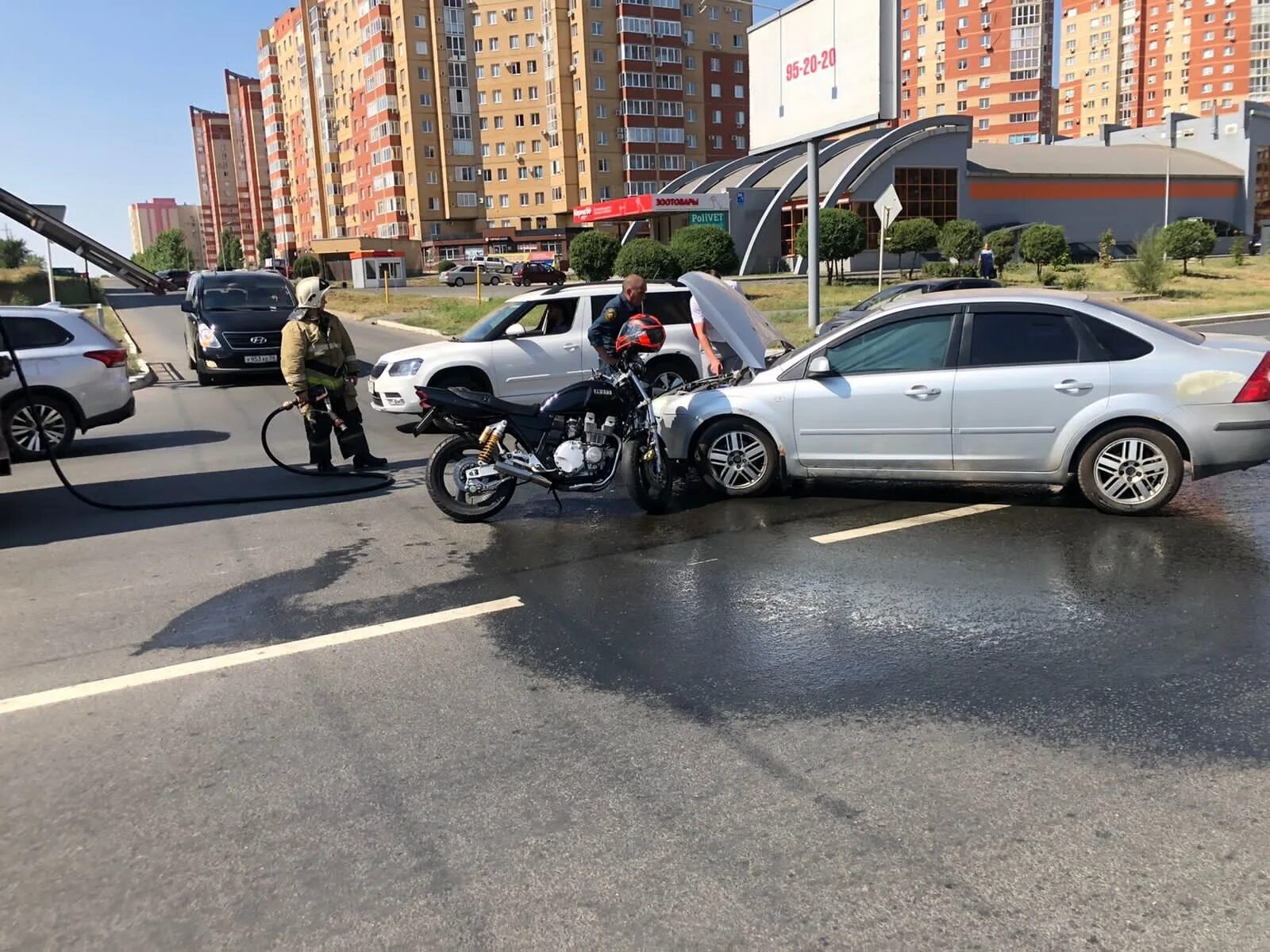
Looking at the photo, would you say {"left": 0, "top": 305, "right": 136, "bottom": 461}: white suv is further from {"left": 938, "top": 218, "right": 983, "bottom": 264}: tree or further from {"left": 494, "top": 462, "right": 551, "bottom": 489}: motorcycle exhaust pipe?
{"left": 938, "top": 218, "right": 983, "bottom": 264}: tree

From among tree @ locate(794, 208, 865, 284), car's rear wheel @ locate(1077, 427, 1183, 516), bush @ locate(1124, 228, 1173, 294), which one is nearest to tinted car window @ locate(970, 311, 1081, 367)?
car's rear wheel @ locate(1077, 427, 1183, 516)

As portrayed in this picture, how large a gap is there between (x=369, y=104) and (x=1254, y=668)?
115m

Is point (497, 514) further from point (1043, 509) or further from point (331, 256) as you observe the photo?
point (331, 256)

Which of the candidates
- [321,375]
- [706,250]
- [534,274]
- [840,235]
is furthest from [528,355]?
[534,274]

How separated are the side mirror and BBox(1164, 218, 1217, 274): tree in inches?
1432

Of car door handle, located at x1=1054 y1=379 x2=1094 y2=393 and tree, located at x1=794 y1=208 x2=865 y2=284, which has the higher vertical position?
tree, located at x1=794 y1=208 x2=865 y2=284

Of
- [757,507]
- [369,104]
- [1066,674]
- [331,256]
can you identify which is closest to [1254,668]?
[1066,674]

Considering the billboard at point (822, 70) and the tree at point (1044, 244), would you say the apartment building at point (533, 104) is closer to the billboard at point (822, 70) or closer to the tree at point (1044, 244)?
the tree at point (1044, 244)

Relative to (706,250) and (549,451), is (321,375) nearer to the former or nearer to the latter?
(549,451)

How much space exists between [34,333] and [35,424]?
115cm

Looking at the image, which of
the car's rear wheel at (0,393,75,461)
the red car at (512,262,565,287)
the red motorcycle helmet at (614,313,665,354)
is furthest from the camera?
the red car at (512,262,565,287)

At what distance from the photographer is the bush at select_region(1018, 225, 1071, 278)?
40.0 m

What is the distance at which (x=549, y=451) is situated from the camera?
25.1 feet

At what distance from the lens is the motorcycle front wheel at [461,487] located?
757 centimetres
